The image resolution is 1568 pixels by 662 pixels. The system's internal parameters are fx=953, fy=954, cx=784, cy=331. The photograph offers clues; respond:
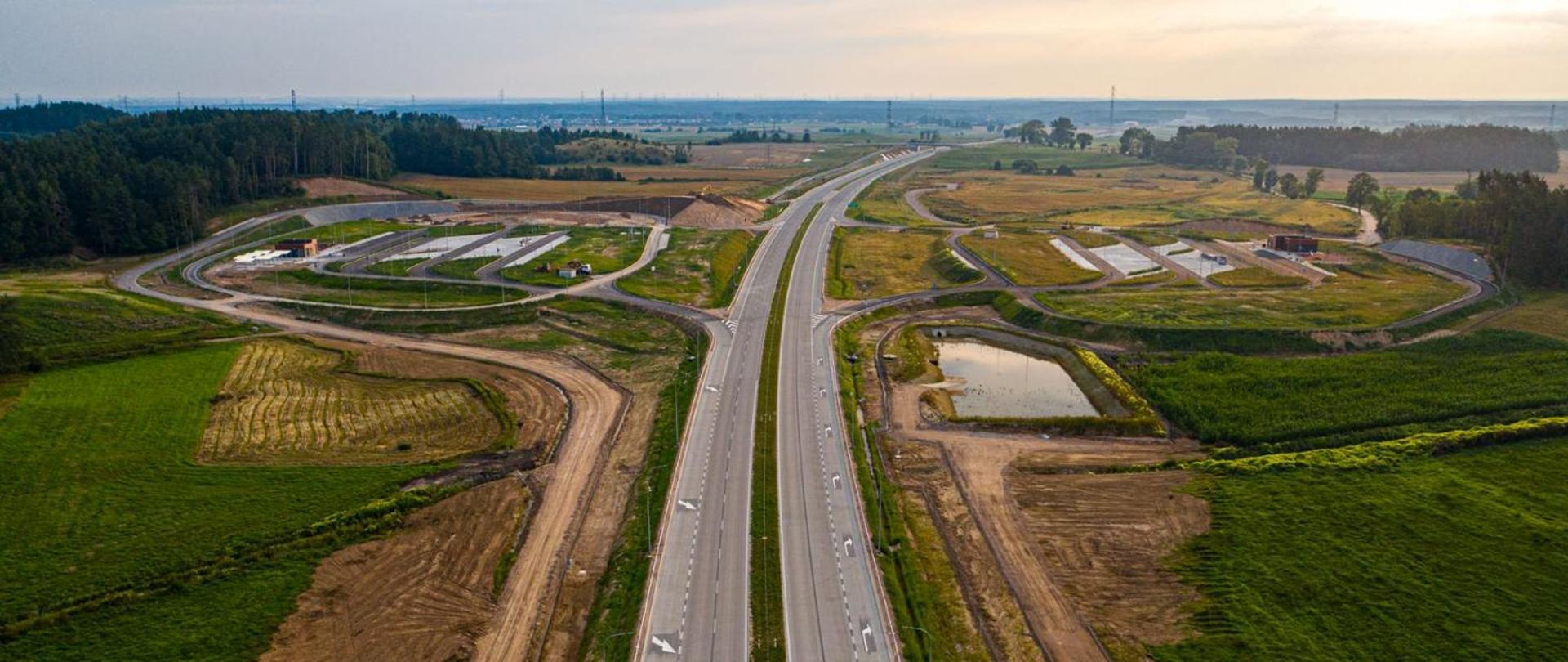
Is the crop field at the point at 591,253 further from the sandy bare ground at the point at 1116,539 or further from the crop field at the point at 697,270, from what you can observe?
the sandy bare ground at the point at 1116,539

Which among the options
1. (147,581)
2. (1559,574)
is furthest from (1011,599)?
(147,581)

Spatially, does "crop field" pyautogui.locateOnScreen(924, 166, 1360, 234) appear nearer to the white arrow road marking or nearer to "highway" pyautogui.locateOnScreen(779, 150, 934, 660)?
"highway" pyautogui.locateOnScreen(779, 150, 934, 660)

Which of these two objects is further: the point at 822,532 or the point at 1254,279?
the point at 1254,279

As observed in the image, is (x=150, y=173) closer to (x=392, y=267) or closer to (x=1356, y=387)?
Answer: (x=392, y=267)

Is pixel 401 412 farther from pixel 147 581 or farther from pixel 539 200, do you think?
pixel 539 200

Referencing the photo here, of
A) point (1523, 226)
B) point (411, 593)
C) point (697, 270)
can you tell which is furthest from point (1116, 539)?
point (1523, 226)

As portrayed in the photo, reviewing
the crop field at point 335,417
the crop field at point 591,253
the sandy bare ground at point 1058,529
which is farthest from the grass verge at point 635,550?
the crop field at point 591,253
